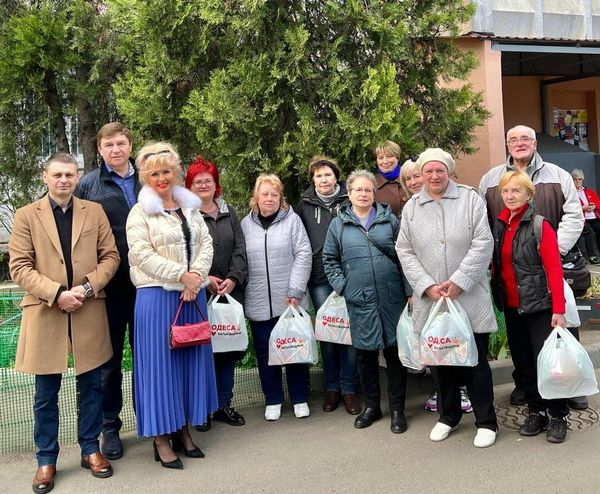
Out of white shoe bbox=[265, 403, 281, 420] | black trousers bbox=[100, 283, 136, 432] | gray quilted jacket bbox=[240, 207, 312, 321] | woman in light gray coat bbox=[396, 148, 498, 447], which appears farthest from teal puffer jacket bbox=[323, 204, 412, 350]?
black trousers bbox=[100, 283, 136, 432]

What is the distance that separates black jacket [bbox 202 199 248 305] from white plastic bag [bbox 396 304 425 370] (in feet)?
4.03

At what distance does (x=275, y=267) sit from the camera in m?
4.79

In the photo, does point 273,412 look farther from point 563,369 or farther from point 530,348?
point 563,369

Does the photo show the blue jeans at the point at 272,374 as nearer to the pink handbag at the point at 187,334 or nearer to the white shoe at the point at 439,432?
the pink handbag at the point at 187,334

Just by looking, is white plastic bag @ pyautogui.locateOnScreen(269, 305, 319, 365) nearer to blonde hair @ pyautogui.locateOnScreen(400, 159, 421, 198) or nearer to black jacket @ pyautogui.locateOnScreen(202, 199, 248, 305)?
black jacket @ pyautogui.locateOnScreen(202, 199, 248, 305)

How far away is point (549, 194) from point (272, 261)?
2155 millimetres

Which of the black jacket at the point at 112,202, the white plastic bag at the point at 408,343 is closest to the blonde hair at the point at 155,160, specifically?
the black jacket at the point at 112,202

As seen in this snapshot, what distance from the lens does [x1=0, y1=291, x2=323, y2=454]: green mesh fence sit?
4680 millimetres

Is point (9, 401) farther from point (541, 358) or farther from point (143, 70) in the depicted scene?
point (541, 358)

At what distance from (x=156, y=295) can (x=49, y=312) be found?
25.5 inches

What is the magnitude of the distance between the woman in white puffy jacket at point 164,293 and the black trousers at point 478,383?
168 cm

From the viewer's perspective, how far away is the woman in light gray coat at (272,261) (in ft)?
15.7

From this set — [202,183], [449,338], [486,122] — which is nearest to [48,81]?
[202,183]

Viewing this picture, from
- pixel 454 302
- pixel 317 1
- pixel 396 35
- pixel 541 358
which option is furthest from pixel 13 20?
pixel 541 358
